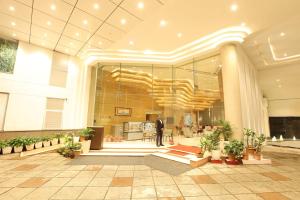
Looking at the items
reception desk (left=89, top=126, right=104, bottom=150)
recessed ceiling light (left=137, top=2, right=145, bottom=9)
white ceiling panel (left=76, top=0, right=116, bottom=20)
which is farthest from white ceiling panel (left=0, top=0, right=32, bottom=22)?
reception desk (left=89, top=126, right=104, bottom=150)

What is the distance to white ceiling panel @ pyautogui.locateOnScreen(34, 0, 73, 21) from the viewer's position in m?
4.76

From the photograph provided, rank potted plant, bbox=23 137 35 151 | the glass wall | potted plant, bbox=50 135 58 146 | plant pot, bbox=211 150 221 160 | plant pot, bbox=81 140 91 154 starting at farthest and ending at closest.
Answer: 1. the glass wall
2. potted plant, bbox=50 135 58 146
3. potted plant, bbox=23 137 35 151
4. plant pot, bbox=81 140 91 154
5. plant pot, bbox=211 150 221 160

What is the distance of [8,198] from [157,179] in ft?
8.64

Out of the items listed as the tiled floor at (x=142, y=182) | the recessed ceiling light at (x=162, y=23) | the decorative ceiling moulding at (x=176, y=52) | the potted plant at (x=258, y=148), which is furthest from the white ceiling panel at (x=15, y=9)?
the potted plant at (x=258, y=148)

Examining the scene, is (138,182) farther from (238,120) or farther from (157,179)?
(238,120)

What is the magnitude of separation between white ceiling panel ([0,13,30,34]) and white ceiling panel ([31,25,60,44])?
22cm

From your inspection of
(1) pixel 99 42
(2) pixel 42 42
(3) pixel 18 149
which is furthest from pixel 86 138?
(2) pixel 42 42

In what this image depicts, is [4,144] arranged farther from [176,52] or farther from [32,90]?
[176,52]

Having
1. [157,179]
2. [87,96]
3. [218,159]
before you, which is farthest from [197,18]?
[87,96]

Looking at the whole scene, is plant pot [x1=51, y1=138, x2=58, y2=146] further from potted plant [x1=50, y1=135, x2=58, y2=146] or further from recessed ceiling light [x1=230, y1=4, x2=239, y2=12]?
recessed ceiling light [x1=230, y1=4, x2=239, y2=12]

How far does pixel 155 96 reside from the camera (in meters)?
9.91

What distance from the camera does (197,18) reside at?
550 centimetres

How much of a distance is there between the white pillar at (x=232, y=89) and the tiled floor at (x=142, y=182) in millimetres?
1793

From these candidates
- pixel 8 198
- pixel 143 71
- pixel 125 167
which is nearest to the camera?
pixel 8 198
